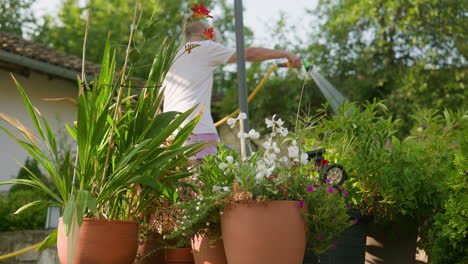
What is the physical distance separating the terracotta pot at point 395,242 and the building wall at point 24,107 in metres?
7.27

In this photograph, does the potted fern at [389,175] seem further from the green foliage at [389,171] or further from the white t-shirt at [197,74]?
the white t-shirt at [197,74]

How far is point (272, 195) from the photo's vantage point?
2.75 meters

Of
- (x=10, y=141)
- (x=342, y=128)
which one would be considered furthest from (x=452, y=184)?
(x=10, y=141)

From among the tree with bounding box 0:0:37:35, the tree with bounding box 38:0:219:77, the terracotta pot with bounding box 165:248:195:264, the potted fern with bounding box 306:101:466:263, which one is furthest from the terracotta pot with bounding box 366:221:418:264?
the tree with bounding box 0:0:37:35

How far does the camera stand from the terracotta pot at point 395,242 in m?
3.37

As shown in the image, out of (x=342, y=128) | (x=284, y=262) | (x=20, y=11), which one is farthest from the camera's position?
(x=20, y=11)

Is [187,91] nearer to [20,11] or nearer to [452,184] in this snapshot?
[452,184]

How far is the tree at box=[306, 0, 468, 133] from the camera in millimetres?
14867

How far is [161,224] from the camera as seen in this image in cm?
323

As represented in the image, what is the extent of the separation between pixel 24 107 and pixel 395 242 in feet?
27.2

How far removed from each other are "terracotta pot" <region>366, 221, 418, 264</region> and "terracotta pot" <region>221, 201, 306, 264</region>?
87 centimetres

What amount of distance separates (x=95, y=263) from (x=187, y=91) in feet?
4.40

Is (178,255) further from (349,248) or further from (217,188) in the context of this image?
(349,248)

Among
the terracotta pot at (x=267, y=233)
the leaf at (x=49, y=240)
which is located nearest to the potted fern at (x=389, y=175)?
the terracotta pot at (x=267, y=233)
